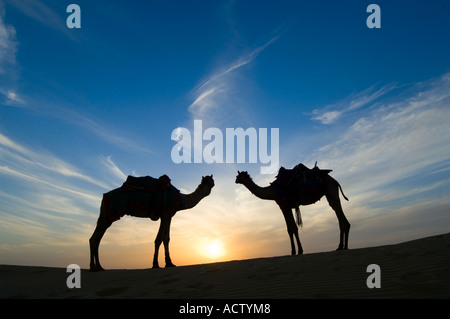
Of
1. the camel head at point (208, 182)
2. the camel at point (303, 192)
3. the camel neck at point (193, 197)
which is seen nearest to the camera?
the camel at point (303, 192)

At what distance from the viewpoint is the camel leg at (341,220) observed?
36.5 ft

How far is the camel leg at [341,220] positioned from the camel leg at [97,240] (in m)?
8.25

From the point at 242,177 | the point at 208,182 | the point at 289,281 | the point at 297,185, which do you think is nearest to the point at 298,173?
the point at 297,185

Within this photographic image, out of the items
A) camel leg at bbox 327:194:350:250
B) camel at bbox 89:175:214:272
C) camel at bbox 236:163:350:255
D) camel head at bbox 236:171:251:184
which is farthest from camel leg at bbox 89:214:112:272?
camel leg at bbox 327:194:350:250

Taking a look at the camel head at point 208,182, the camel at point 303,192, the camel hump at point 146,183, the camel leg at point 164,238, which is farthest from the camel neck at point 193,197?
the camel at point 303,192

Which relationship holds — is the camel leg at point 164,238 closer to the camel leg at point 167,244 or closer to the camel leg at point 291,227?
the camel leg at point 167,244

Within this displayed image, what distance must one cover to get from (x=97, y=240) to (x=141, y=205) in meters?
1.90

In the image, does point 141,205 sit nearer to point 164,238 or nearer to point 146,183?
point 146,183

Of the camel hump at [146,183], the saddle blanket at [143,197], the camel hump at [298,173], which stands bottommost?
the saddle blanket at [143,197]

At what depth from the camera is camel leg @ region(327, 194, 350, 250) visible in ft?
36.5
